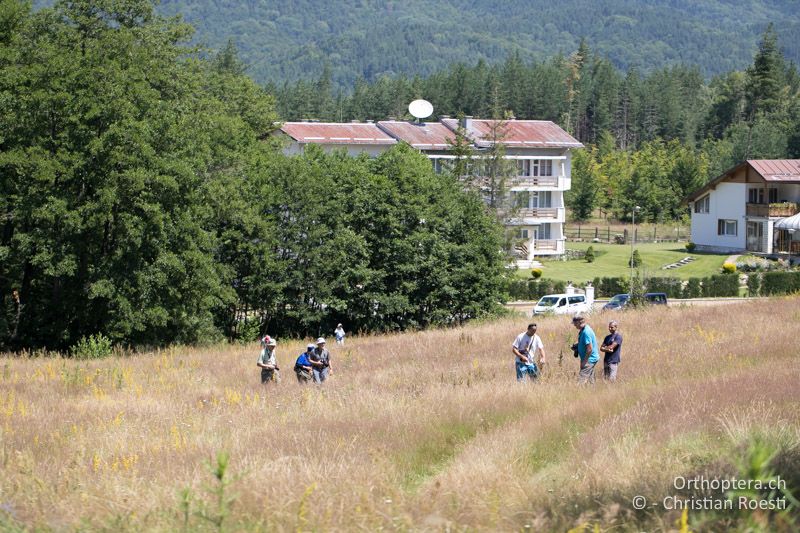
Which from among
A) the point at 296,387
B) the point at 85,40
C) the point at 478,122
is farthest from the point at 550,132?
the point at 296,387

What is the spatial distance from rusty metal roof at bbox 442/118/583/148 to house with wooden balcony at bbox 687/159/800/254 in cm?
1107

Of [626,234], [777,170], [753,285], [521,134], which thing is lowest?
[753,285]

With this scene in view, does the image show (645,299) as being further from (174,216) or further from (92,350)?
(92,350)

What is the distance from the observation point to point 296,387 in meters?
18.1

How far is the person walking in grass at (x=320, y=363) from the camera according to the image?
19.1 metres

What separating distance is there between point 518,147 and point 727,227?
660 inches

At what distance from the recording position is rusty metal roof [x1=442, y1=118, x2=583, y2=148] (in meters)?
74.8

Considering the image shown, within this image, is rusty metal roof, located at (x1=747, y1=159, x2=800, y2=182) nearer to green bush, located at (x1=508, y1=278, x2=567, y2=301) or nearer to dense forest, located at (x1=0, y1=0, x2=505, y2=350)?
green bush, located at (x1=508, y1=278, x2=567, y2=301)

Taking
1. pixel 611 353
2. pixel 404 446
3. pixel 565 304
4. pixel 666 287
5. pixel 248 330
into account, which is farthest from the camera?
pixel 666 287

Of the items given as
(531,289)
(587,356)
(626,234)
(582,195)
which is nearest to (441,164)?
(531,289)

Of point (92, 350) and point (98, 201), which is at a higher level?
point (98, 201)

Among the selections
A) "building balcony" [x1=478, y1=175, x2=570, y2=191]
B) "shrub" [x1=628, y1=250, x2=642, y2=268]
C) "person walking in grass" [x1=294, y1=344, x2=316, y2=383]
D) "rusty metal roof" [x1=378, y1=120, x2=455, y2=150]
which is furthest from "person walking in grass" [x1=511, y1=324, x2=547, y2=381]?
"building balcony" [x1=478, y1=175, x2=570, y2=191]

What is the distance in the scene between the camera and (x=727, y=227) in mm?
72562

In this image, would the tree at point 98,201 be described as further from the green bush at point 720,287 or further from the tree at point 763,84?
the tree at point 763,84
